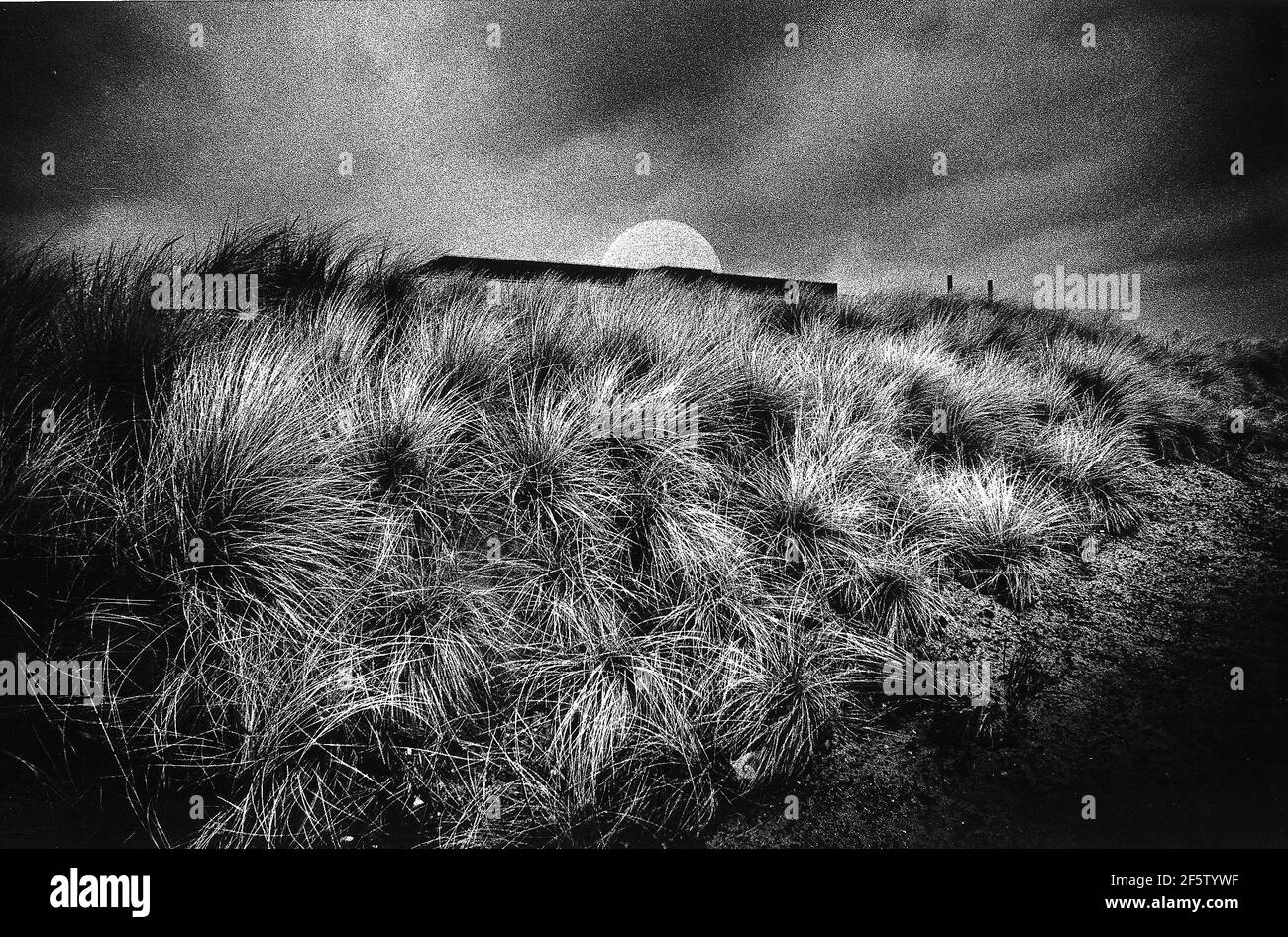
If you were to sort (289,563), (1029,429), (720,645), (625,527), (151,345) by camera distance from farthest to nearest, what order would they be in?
1. (1029,429)
2. (625,527)
3. (151,345)
4. (720,645)
5. (289,563)

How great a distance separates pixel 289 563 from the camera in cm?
169

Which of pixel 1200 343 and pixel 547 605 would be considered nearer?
pixel 547 605

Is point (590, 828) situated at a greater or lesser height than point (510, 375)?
lesser

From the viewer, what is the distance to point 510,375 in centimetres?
269

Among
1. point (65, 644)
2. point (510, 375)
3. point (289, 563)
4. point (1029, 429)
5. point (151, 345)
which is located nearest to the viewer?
point (65, 644)

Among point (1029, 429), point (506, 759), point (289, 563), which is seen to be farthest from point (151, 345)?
point (1029, 429)

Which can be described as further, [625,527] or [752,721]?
[625,527]

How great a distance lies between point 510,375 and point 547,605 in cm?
128

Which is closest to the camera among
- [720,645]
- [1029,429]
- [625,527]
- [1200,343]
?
[720,645]
